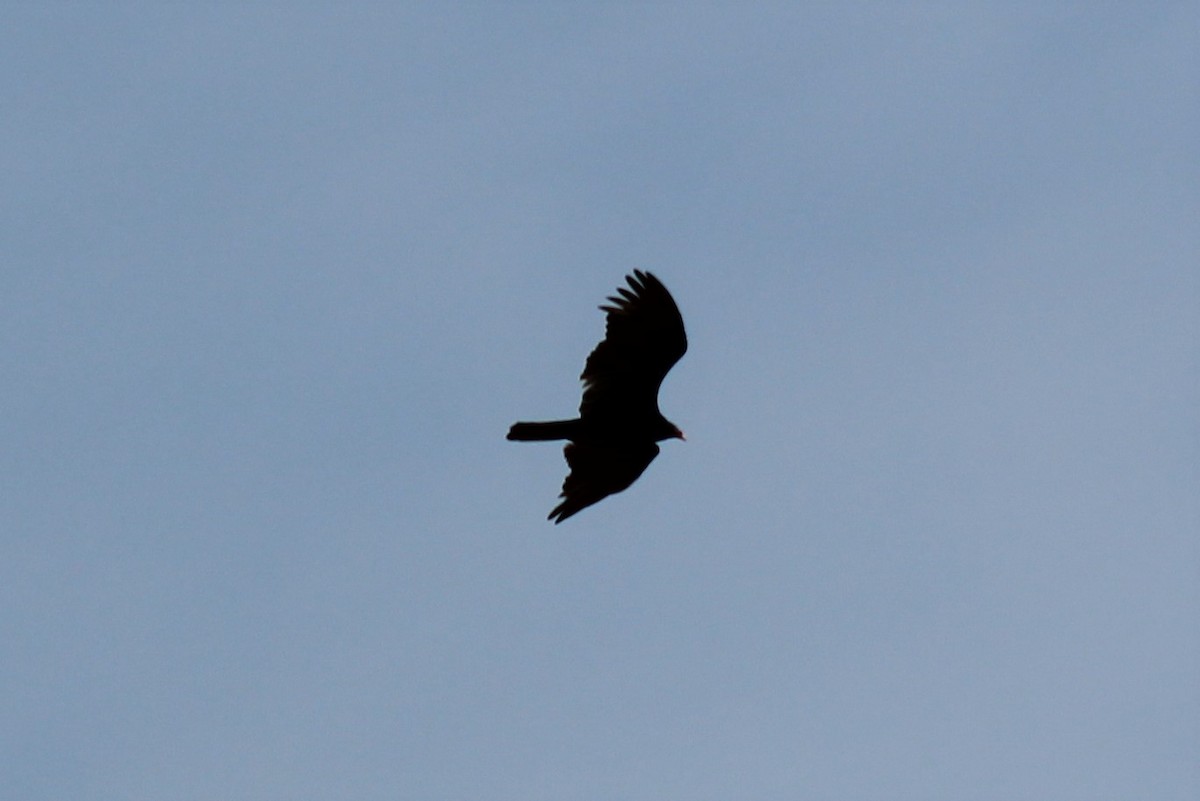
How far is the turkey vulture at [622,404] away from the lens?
25.1 meters

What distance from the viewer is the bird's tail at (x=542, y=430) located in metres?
25.2

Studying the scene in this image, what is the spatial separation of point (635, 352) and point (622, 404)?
622 mm

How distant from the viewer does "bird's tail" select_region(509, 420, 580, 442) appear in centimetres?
2522

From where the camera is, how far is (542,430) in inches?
996

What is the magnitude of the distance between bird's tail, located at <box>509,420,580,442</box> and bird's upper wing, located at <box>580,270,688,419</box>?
254 mm

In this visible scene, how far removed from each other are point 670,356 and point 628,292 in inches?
33.0

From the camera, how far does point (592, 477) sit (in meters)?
25.8

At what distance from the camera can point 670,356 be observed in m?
25.4

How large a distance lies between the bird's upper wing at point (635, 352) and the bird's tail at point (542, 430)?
0.83ft

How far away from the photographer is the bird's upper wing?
82.1 feet

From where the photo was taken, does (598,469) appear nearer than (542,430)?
No

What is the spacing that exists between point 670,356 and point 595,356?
0.77 metres

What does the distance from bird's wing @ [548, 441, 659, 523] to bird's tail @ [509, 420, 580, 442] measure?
46 centimetres

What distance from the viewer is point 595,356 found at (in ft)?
83.3
